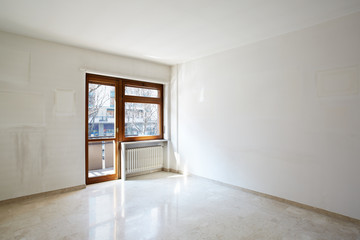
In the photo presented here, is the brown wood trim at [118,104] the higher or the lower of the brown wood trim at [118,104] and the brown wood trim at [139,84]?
the lower

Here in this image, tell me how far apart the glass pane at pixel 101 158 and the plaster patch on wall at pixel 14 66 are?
Answer: 1734 millimetres

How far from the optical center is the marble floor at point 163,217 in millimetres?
2547

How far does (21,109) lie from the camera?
11.8ft

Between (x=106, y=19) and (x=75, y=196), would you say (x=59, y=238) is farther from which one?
(x=106, y=19)

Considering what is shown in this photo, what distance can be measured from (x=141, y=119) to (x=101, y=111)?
1036mm

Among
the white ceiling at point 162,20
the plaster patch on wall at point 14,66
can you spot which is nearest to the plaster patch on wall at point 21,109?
the plaster patch on wall at point 14,66

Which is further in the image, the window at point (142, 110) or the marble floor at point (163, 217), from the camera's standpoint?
the window at point (142, 110)

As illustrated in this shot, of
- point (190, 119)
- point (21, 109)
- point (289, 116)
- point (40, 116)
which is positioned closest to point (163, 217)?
point (289, 116)

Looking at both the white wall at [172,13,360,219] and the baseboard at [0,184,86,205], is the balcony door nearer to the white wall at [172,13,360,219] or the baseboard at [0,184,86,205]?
the baseboard at [0,184,86,205]

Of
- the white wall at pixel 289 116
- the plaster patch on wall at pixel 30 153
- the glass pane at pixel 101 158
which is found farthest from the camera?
the glass pane at pixel 101 158

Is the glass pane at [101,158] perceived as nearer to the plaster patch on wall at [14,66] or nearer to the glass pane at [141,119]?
the glass pane at [141,119]

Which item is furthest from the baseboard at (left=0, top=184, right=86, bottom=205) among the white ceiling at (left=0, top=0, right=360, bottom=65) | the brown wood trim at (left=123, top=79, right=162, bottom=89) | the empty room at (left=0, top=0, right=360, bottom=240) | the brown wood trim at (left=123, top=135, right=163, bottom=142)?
the white ceiling at (left=0, top=0, right=360, bottom=65)

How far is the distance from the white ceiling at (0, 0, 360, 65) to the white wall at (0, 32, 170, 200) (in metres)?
0.30

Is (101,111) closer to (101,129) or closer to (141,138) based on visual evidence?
(101,129)
